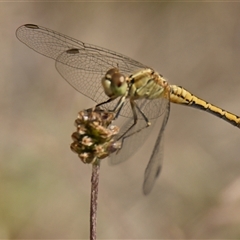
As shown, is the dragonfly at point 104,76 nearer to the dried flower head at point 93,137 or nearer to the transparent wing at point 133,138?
the transparent wing at point 133,138

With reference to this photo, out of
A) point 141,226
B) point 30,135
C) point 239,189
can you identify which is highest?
point 30,135

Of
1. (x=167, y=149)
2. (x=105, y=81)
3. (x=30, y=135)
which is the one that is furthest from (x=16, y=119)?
(x=105, y=81)

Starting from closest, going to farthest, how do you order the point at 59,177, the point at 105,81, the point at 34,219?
the point at 105,81 → the point at 34,219 → the point at 59,177

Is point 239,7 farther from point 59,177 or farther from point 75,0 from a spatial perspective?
point 59,177

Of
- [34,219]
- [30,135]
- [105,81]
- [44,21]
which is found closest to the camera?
[105,81]

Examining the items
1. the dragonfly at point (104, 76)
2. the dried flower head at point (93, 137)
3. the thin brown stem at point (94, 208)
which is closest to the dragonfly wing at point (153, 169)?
the dragonfly at point (104, 76)

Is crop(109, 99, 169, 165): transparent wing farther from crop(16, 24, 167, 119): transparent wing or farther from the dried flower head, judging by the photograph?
the dried flower head

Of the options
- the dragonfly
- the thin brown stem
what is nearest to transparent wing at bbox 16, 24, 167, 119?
the dragonfly
